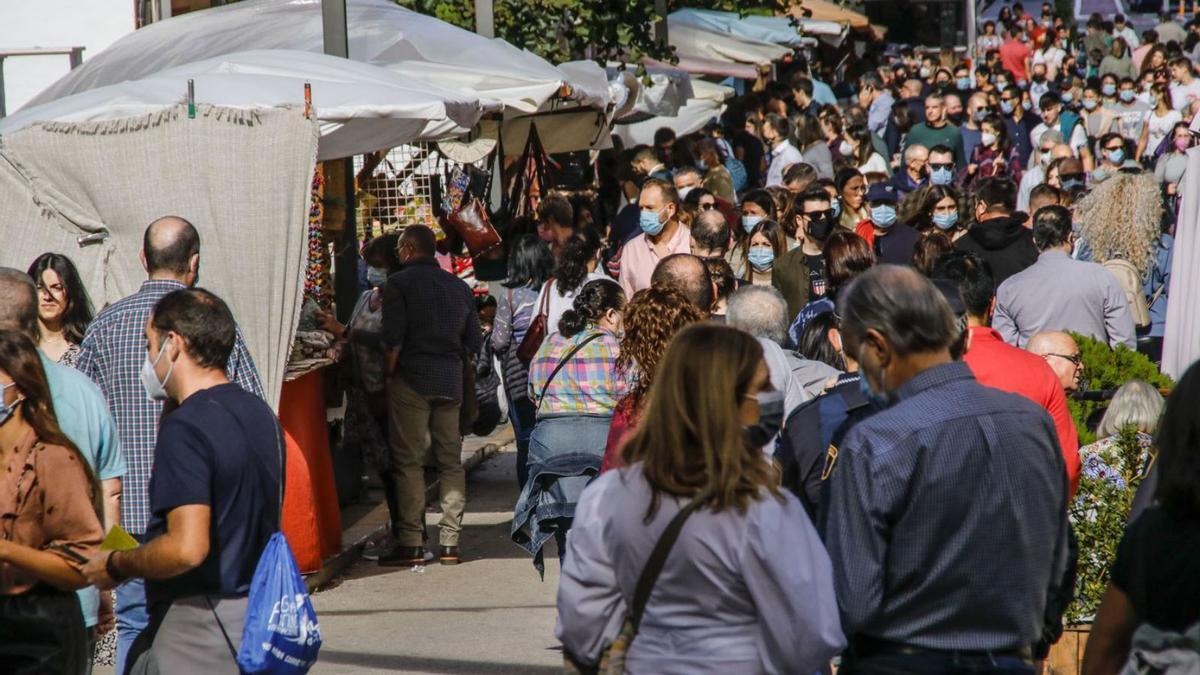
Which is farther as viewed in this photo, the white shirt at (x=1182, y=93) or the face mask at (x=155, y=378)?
the white shirt at (x=1182, y=93)

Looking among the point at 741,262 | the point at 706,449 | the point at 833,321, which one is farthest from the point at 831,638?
the point at 741,262

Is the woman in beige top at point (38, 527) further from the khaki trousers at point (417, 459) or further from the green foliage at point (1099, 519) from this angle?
the khaki trousers at point (417, 459)

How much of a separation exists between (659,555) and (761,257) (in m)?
6.80

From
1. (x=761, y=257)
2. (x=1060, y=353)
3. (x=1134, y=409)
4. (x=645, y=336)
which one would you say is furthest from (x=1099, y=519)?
(x=761, y=257)

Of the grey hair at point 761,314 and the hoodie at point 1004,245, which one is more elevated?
the grey hair at point 761,314

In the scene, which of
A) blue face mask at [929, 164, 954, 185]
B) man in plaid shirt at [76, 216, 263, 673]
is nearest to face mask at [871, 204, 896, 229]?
blue face mask at [929, 164, 954, 185]

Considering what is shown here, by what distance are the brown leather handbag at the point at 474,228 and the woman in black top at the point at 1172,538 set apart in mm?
9545

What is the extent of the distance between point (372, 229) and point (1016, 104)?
12534 millimetres

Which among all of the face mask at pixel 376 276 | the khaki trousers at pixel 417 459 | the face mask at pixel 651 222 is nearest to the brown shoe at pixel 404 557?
the khaki trousers at pixel 417 459

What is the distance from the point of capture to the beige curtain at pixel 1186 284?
8.12 m

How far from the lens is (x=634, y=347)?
20.0ft

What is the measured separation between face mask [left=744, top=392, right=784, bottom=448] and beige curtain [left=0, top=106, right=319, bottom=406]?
493 centimetres

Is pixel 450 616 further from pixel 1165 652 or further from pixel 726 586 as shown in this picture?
pixel 1165 652

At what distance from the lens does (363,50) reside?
37.8 feet
